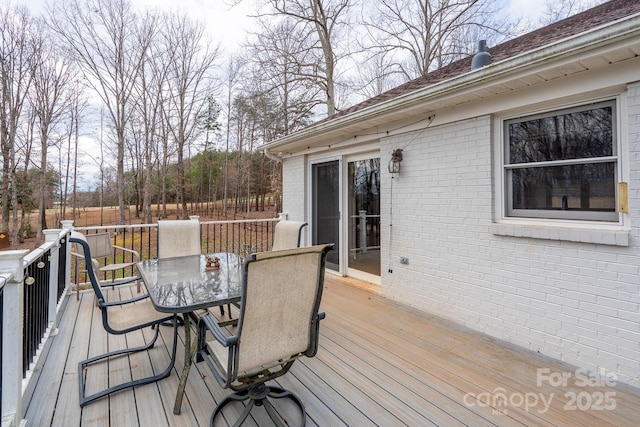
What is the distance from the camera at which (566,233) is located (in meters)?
2.47

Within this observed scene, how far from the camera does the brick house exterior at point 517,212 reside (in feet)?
7.21

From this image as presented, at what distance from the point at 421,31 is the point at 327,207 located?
29.8 feet

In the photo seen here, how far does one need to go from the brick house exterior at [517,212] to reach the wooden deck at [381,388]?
1.11 ft

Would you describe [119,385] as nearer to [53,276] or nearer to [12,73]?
[53,276]

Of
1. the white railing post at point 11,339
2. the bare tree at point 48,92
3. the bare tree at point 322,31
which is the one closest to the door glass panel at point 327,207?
the white railing post at point 11,339

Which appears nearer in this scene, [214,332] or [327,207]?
[214,332]

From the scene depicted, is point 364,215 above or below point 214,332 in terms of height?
above

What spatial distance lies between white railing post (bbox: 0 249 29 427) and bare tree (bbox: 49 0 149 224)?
11752 mm

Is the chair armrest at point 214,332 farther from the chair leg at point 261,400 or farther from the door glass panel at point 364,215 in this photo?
the door glass panel at point 364,215

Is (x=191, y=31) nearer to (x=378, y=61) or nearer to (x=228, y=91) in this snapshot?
(x=228, y=91)

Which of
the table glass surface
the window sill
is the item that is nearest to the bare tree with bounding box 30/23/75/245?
the table glass surface

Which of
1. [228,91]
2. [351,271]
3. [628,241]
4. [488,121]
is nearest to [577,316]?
[628,241]

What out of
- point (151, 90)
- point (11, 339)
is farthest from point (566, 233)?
point (151, 90)

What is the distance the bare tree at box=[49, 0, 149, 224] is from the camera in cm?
976
